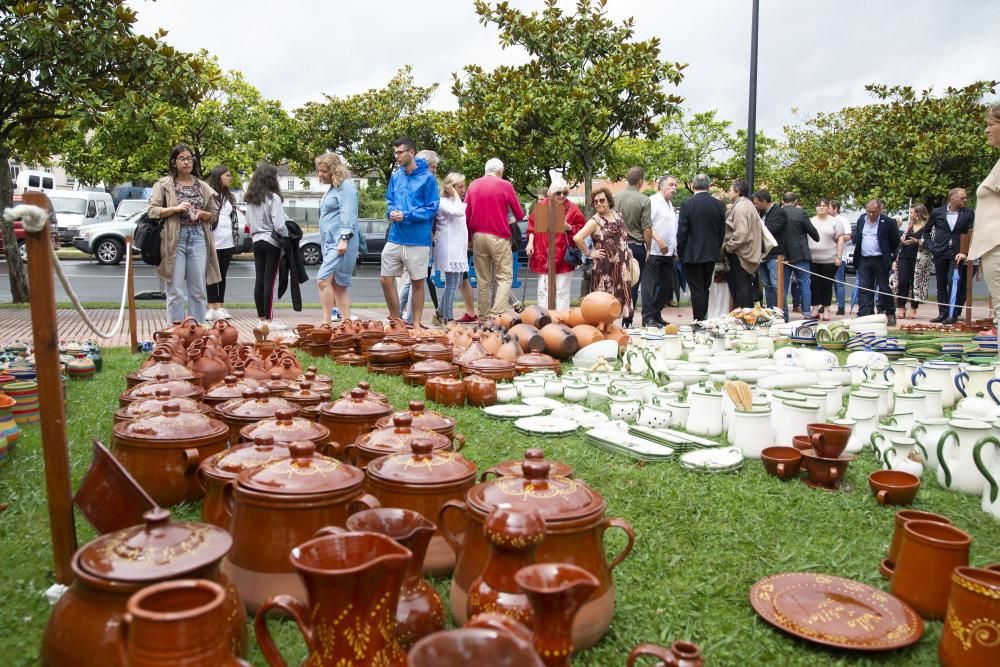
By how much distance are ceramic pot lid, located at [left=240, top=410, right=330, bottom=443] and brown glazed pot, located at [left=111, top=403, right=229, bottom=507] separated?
0.60 feet

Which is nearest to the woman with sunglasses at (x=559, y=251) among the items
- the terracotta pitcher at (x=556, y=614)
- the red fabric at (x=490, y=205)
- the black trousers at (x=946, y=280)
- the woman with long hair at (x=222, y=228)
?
the red fabric at (x=490, y=205)

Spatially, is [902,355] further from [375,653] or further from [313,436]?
[375,653]

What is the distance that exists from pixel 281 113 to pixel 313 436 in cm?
2546

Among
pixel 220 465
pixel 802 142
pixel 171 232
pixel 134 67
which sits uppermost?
pixel 802 142

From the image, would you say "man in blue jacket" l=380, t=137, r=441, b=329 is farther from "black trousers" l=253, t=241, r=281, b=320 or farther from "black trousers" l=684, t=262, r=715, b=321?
"black trousers" l=684, t=262, r=715, b=321

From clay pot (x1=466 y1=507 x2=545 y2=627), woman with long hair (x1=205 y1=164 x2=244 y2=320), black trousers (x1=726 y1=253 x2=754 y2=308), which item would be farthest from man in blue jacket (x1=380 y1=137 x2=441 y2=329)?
clay pot (x1=466 y1=507 x2=545 y2=627)

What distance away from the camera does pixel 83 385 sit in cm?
509

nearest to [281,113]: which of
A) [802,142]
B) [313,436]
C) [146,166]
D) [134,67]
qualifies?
[146,166]

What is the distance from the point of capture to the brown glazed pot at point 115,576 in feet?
4.56

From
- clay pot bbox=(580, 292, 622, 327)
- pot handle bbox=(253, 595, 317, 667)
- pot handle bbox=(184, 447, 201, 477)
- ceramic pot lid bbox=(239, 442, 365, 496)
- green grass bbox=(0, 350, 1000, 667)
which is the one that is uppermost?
clay pot bbox=(580, 292, 622, 327)

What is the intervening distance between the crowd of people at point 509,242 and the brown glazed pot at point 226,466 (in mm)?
4823

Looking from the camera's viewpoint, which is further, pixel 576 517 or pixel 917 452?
pixel 917 452

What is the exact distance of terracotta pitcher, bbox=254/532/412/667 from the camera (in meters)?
1.36

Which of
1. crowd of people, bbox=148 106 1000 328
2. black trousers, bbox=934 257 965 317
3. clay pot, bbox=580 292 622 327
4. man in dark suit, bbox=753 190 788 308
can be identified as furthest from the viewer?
black trousers, bbox=934 257 965 317
